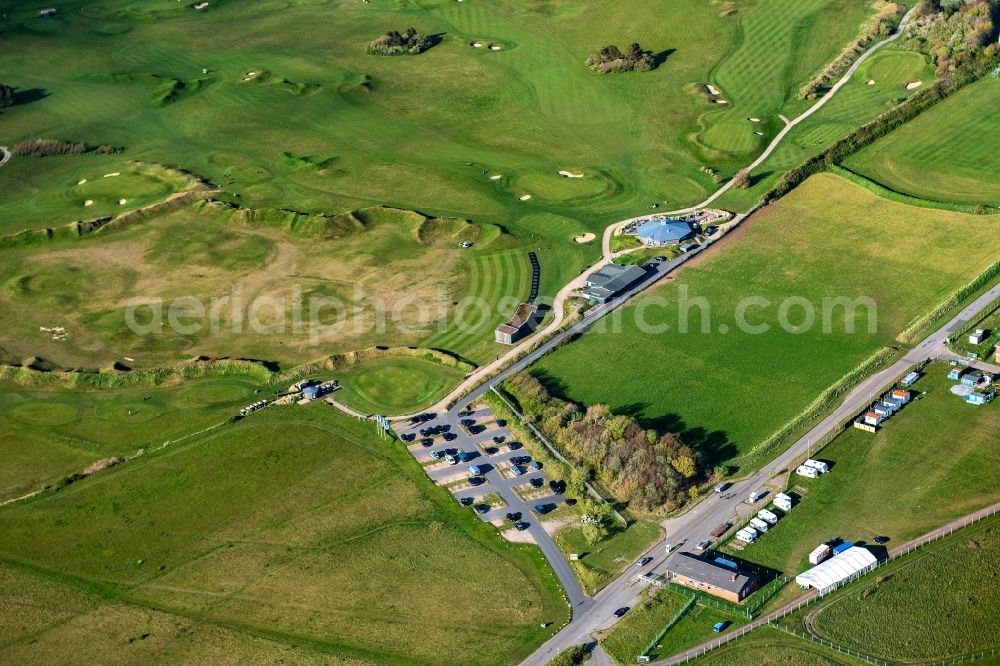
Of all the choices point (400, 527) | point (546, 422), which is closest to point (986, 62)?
point (546, 422)

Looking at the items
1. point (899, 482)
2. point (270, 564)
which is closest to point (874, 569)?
point (899, 482)

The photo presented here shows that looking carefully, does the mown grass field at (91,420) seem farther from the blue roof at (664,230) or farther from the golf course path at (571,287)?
the blue roof at (664,230)

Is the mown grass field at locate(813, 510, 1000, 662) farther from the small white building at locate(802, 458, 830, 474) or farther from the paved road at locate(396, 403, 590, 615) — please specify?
the paved road at locate(396, 403, 590, 615)

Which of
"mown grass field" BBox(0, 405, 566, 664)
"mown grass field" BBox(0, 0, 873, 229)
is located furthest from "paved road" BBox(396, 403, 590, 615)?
"mown grass field" BBox(0, 0, 873, 229)

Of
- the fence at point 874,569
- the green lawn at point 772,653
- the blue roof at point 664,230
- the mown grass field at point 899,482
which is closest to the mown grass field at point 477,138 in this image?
the blue roof at point 664,230

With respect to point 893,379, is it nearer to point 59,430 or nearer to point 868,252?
point 868,252
